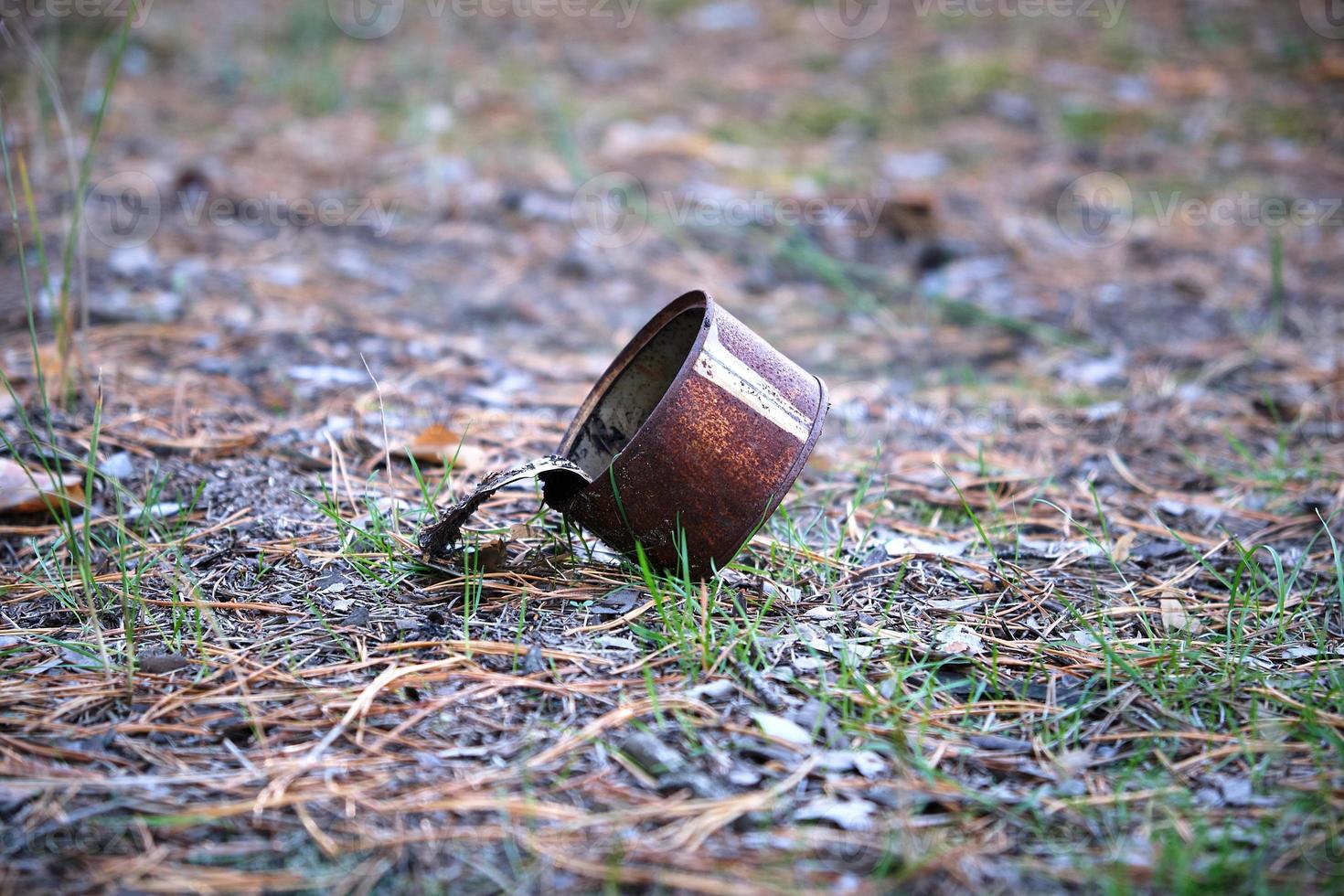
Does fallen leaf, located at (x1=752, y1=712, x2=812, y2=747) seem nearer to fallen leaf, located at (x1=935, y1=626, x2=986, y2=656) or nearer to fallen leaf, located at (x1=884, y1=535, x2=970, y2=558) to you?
fallen leaf, located at (x1=935, y1=626, x2=986, y2=656)

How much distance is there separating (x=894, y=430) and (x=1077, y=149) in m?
3.11

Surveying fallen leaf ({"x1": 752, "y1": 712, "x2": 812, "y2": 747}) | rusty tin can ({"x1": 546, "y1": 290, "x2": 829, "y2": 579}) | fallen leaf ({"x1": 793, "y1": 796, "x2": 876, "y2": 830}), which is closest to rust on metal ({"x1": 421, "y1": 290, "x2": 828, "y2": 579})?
rusty tin can ({"x1": 546, "y1": 290, "x2": 829, "y2": 579})

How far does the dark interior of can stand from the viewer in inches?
83.1

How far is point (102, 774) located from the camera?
1394 mm

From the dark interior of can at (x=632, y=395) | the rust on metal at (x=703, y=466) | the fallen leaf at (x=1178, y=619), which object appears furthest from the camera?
the dark interior of can at (x=632, y=395)

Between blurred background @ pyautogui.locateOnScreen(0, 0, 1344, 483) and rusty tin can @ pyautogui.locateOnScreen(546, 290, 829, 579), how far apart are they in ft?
3.33

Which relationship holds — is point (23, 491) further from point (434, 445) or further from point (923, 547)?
point (923, 547)

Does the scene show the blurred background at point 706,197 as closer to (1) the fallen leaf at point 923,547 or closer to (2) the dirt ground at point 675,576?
(2) the dirt ground at point 675,576

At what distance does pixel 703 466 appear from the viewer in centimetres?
177

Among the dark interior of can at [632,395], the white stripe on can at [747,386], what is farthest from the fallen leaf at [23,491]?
the white stripe on can at [747,386]

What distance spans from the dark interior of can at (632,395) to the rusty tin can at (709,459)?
0.57 feet

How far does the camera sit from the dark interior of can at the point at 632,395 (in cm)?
211

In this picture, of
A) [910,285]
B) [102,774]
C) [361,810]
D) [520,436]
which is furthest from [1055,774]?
[910,285]

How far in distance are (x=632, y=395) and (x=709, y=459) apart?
439 mm
